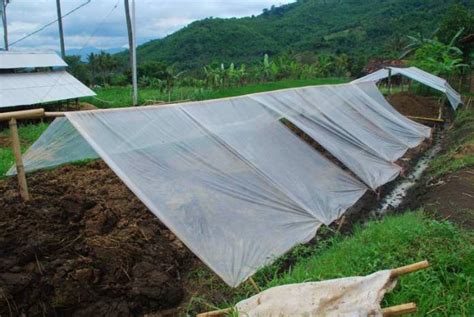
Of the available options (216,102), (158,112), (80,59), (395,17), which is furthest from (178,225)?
(395,17)

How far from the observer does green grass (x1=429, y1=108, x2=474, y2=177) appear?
668 centimetres

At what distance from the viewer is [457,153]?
7652mm

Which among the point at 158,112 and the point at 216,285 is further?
the point at 158,112

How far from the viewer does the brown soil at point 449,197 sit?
15.2ft

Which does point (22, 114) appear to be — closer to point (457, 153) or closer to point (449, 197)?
point (449, 197)

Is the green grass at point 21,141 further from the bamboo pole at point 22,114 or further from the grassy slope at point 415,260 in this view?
the grassy slope at point 415,260

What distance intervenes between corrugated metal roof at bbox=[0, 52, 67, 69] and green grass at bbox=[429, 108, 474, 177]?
14.3 meters

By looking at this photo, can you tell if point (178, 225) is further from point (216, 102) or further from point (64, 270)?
point (216, 102)

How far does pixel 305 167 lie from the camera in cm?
542

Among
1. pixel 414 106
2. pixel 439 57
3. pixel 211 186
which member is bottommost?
pixel 211 186

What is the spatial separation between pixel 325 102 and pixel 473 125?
4.83 m

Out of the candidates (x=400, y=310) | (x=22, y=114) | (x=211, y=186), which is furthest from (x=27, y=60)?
(x=400, y=310)

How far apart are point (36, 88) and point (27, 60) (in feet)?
6.82

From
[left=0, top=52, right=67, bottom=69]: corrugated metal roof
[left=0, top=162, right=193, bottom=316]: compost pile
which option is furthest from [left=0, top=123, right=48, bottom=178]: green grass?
[left=0, top=52, right=67, bottom=69]: corrugated metal roof
